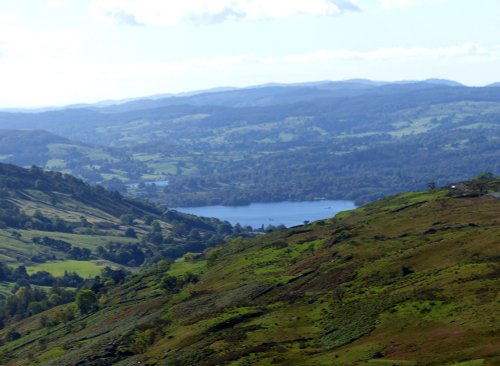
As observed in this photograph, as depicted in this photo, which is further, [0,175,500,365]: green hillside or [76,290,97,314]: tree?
[76,290,97,314]: tree

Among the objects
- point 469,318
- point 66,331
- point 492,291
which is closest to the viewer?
point 469,318

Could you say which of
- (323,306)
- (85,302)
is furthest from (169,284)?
(323,306)

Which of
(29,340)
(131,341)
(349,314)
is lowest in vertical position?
(29,340)

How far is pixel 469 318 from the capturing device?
87062 millimetres

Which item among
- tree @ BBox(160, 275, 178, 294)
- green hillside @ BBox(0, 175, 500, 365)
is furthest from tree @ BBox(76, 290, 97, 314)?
tree @ BBox(160, 275, 178, 294)

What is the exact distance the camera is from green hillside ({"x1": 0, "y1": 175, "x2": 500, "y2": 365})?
88.8m

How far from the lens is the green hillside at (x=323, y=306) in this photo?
88.8 metres

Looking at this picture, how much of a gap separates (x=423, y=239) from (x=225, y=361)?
55.6 meters

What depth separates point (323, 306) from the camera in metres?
112

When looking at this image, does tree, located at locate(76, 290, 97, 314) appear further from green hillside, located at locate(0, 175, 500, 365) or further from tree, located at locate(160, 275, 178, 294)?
tree, located at locate(160, 275, 178, 294)

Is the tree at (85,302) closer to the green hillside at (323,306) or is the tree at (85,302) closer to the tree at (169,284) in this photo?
the green hillside at (323,306)

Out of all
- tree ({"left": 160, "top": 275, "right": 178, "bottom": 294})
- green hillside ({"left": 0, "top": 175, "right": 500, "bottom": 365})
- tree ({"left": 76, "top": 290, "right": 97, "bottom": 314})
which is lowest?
tree ({"left": 76, "top": 290, "right": 97, "bottom": 314})

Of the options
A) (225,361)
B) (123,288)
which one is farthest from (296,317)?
(123,288)

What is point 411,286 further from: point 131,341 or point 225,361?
point 131,341
